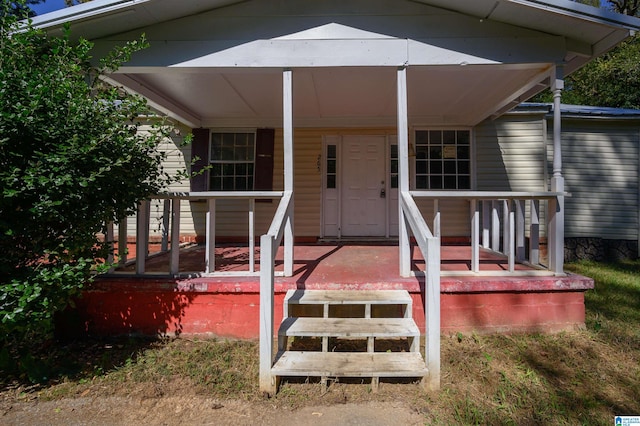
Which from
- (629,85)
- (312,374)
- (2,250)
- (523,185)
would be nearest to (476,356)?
(312,374)

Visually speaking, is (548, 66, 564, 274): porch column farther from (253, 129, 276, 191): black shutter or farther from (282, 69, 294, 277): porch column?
(253, 129, 276, 191): black shutter

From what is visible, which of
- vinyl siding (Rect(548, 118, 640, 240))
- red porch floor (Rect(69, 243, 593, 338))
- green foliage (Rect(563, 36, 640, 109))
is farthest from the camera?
green foliage (Rect(563, 36, 640, 109))

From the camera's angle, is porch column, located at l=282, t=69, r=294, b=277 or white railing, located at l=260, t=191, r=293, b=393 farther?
porch column, located at l=282, t=69, r=294, b=277

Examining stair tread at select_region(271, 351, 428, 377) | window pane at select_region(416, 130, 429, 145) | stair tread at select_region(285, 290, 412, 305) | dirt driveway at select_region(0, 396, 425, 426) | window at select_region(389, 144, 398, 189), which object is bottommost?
dirt driveway at select_region(0, 396, 425, 426)

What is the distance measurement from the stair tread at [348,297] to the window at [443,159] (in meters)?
3.71

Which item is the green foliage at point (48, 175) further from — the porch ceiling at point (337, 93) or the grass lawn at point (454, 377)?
the porch ceiling at point (337, 93)

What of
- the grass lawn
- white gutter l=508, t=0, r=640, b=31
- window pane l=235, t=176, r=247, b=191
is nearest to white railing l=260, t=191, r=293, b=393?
the grass lawn

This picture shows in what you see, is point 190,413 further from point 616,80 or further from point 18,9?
point 616,80

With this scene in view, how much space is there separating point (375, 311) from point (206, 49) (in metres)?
3.29

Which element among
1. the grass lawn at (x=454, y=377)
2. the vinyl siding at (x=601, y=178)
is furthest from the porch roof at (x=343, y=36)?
the vinyl siding at (x=601, y=178)

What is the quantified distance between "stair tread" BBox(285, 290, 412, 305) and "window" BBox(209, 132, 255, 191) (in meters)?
3.72

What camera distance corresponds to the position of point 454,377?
2.70 m

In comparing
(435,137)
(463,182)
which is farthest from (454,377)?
(435,137)

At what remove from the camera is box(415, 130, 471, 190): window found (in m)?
6.50
